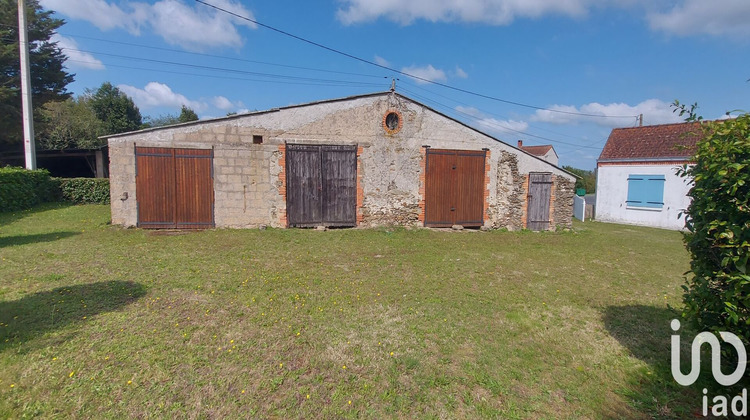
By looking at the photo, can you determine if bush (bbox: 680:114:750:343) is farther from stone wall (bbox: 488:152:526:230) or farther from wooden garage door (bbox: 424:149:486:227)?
stone wall (bbox: 488:152:526:230)

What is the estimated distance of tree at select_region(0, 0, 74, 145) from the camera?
17984 millimetres

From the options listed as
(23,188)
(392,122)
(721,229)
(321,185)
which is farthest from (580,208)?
(23,188)

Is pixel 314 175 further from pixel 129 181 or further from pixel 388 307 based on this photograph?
pixel 388 307

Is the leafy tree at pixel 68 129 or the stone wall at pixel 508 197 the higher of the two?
the leafy tree at pixel 68 129

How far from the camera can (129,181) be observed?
9.45m

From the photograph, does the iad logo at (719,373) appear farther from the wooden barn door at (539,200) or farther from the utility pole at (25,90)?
the utility pole at (25,90)

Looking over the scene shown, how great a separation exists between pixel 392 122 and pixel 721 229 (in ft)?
29.7

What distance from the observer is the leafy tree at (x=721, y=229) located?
2535mm

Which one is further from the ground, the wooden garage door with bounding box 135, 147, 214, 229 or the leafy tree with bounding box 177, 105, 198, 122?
the leafy tree with bounding box 177, 105, 198, 122

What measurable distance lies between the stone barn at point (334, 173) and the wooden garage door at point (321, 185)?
31 millimetres

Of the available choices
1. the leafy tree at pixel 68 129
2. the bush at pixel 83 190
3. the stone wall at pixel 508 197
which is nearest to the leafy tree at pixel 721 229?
the stone wall at pixel 508 197

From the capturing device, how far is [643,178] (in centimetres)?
1585

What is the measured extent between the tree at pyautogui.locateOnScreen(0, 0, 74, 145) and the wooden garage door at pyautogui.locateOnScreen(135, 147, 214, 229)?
16.0m

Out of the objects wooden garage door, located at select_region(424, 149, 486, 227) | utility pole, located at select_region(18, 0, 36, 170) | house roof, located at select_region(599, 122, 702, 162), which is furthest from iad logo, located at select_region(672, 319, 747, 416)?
utility pole, located at select_region(18, 0, 36, 170)
